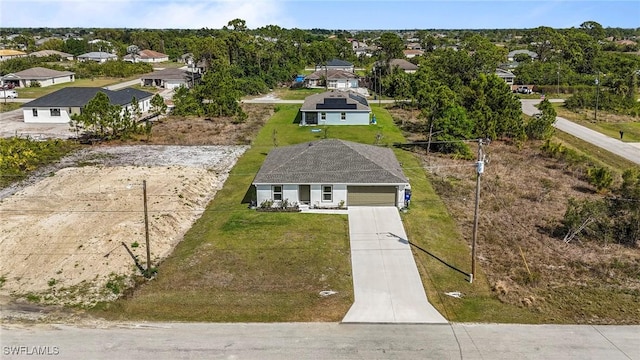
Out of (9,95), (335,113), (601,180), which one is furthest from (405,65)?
(601,180)

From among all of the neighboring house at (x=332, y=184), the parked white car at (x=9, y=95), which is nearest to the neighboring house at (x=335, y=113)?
the neighboring house at (x=332, y=184)

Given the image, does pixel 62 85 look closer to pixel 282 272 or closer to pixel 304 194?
pixel 304 194

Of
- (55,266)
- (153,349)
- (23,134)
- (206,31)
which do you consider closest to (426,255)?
(153,349)

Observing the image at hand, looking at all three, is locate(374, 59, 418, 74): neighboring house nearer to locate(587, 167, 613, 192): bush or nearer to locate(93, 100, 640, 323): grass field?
locate(587, 167, 613, 192): bush

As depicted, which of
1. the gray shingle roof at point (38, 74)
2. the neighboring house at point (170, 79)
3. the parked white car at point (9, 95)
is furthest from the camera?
the neighboring house at point (170, 79)

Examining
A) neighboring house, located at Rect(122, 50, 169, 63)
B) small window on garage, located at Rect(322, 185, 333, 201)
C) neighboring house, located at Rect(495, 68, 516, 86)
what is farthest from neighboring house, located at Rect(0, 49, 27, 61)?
small window on garage, located at Rect(322, 185, 333, 201)

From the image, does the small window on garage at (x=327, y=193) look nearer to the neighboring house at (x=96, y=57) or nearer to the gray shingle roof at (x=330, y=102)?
the gray shingle roof at (x=330, y=102)
